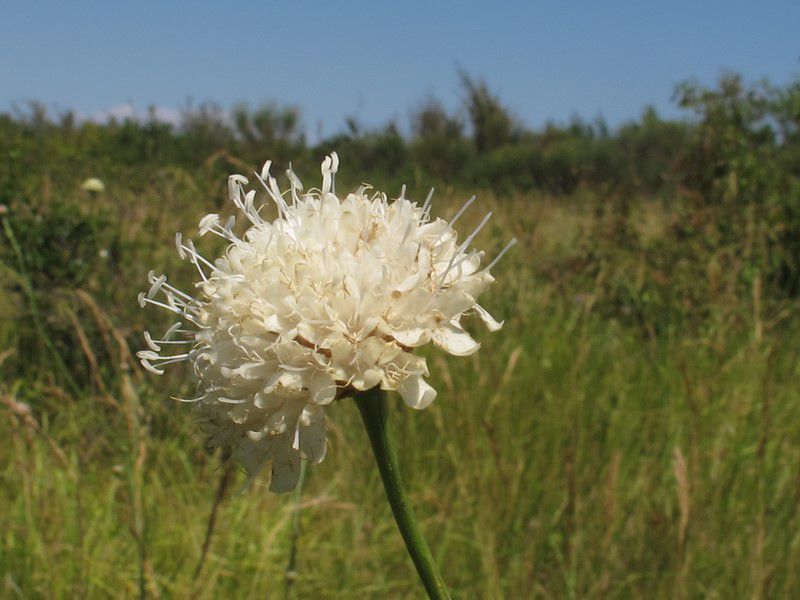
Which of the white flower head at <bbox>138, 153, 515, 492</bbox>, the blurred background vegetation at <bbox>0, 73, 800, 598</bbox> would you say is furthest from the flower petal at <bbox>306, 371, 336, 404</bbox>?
the blurred background vegetation at <bbox>0, 73, 800, 598</bbox>

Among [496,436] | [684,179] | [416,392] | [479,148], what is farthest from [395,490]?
[479,148]

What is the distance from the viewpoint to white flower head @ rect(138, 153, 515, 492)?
2.08 feet

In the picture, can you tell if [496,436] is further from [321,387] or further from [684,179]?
[684,179]

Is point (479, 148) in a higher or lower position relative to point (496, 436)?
higher

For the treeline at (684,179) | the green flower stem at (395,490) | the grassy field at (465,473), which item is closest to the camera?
the green flower stem at (395,490)

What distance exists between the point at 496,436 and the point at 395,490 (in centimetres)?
180

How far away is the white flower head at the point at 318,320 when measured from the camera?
64cm

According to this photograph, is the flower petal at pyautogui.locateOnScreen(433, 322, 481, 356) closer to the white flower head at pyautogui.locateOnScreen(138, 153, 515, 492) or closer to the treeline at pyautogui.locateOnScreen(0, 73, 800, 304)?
the white flower head at pyautogui.locateOnScreen(138, 153, 515, 492)

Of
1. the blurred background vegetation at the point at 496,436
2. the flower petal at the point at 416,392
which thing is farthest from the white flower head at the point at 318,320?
the blurred background vegetation at the point at 496,436

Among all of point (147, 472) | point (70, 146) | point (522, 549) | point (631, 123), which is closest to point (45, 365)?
point (147, 472)

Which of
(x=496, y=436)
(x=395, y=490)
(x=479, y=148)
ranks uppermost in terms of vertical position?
(x=479, y=148)

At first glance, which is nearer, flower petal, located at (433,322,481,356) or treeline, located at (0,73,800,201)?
flower petal, located at (433,322,481,356)

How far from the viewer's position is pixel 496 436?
2.36 m

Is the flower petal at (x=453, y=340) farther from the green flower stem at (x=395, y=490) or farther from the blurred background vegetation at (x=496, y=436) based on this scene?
the blurred background vegetation at (x=496, y=436)
